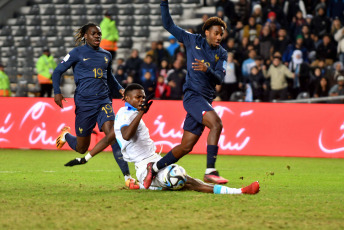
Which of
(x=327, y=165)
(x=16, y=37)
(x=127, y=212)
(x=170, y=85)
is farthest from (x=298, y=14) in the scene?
(x=127, y=212)

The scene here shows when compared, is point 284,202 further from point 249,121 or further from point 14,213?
point 249,121

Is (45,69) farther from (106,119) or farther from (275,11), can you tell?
(106,119)

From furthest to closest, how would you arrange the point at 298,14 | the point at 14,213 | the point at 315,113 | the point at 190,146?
the point at 298,14, the point at 315,113, the point at 190,146, the point at 14,213

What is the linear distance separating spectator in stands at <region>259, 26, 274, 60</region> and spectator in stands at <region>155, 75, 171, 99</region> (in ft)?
8.96

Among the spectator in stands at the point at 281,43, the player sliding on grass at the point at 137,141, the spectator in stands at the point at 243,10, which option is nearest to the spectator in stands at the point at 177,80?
the spectator in stands at the point at 281,43

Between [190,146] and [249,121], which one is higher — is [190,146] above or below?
above

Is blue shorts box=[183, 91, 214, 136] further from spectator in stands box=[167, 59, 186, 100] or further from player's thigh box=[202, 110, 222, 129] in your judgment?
spectator in stands box=[167, 59, 186, 100]

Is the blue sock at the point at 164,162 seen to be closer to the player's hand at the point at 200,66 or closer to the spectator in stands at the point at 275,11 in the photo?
the player's hand at the point at 200,66

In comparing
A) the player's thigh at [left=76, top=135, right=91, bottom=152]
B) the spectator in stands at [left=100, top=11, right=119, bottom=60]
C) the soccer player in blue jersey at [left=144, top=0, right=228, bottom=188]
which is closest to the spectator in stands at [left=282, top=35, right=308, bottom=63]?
the spectator in stands at [left=100, top=11, right=119, bottom=60]

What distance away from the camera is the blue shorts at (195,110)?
870 cm

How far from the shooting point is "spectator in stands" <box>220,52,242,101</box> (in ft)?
60.1

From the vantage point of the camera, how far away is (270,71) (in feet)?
59.2

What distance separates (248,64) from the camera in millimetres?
18672

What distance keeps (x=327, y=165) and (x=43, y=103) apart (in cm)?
707
